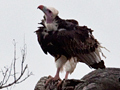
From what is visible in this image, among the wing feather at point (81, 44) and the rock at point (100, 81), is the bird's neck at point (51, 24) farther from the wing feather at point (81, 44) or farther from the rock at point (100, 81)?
the rock at point (100, 81)

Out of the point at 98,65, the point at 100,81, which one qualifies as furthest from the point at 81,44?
the point at 100,81

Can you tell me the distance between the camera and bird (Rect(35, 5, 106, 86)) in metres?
7.87

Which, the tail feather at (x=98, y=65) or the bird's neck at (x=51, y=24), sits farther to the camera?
the tail feather at (x=98, y=65)

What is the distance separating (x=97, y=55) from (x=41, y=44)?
132 centimetres

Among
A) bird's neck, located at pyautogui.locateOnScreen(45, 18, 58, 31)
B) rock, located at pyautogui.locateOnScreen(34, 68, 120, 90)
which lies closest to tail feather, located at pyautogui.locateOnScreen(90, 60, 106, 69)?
bird's neck, located at pyautogui.locateOnScreen(45, 18, 58, 31)

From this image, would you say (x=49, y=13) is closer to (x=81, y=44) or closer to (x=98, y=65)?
(x=81, y=44)

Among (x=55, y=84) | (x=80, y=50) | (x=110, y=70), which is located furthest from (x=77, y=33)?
(x=110, y=70)

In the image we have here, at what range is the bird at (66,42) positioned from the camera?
7867mm

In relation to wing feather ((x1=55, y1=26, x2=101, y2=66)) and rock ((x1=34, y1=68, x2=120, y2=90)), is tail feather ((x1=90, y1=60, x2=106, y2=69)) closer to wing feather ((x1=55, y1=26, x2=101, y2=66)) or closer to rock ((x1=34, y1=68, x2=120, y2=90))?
wing feather ((x1=55, y1=26, x2=101, y2=66))

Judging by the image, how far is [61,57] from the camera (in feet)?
27.1

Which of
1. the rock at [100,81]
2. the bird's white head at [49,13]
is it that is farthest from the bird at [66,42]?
the rock at [100,81]

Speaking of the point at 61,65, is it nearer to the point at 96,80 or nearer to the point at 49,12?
the point at 49,12

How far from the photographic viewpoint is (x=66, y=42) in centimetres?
790

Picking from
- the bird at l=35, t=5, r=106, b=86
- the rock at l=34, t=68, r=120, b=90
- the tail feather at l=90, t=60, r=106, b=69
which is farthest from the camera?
the tail feather at l=90, t=60, r=106, b=69
